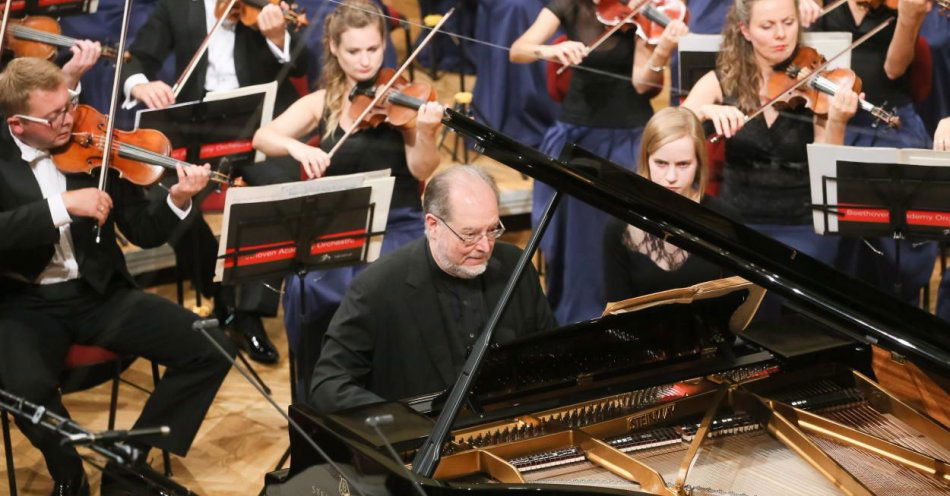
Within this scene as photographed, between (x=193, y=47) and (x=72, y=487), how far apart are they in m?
1.74

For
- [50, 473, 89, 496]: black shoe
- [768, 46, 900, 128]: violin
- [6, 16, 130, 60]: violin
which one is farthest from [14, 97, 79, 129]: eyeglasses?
[768, 46, 900, 128]: violin

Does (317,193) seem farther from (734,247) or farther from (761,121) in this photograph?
(761,121)

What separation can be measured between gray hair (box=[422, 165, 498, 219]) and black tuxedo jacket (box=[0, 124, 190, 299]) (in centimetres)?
104

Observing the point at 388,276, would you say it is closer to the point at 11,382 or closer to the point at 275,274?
the point at 275,274

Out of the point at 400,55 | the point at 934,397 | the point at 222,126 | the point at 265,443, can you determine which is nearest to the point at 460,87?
the point at 400,55

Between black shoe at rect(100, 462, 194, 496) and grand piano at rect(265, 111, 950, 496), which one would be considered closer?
black shoe at rect(100, 462, 194, 496)

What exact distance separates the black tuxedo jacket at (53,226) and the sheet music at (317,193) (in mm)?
406

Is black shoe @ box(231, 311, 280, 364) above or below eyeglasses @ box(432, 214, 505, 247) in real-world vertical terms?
below

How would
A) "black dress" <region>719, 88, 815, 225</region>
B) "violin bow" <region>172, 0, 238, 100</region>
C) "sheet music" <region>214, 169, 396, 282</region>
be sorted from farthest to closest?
"violin bow" <region>172, 0, 238, 100</region>, "black dress" <region>719, 88, 815, 225</region>, "sheet music" <region>214, 169, 396, 282</region>

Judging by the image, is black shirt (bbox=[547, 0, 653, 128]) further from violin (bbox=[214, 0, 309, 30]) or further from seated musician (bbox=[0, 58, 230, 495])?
seated musician (bbox=[0, 58, 230, 495])

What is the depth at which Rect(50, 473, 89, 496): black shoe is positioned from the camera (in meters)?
3.49

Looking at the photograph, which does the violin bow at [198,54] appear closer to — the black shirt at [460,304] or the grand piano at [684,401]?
the black shirt at [460,304]

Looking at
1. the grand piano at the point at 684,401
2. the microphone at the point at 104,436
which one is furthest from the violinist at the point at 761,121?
the microphone at the point at 104,436

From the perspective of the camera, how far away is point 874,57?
13.8 ft
